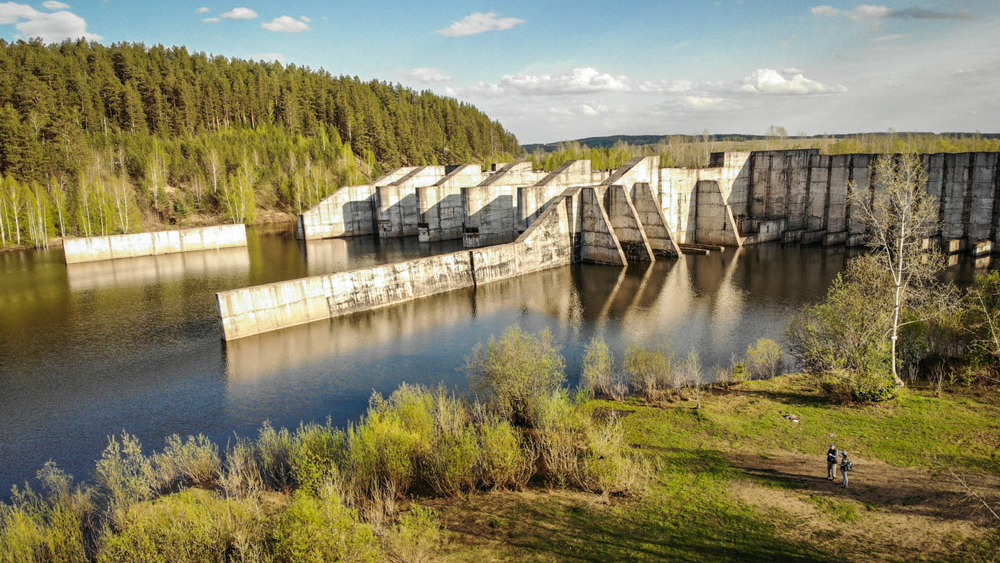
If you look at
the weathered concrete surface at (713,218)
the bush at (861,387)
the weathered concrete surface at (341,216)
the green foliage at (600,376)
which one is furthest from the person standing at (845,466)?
the weathered concrete surface at (341,216)

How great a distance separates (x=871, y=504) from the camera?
10164mm

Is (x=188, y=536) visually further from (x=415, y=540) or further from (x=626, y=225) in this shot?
(x=626, y=225)

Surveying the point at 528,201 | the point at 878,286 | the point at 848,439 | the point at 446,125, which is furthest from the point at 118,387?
the point at 446,125

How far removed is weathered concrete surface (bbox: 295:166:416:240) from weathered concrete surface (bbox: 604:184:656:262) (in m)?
25.8

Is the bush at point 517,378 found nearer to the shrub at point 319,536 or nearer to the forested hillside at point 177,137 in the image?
the shrub at point 319,536

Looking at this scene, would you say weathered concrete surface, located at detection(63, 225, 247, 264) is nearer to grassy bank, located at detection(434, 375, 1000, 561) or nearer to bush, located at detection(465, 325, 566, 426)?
bush, located at detection(465, 325, 566, 426)

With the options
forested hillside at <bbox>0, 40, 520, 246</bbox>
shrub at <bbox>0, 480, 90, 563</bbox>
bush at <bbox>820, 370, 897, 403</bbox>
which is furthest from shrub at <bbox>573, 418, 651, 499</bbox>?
forested hillside at <bbox>0, 40, 520, 246</bbox>

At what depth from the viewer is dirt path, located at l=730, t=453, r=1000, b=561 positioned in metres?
9.14

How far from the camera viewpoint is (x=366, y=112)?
297 feet

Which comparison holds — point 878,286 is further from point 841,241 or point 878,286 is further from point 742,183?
point 742,183

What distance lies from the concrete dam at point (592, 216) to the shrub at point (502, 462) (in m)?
15.7

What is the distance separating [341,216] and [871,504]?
161 ft

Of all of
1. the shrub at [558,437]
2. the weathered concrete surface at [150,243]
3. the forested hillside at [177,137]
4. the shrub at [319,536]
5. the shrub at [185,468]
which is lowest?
the shrub at [185,468]

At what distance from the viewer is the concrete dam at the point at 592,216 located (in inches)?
1105
